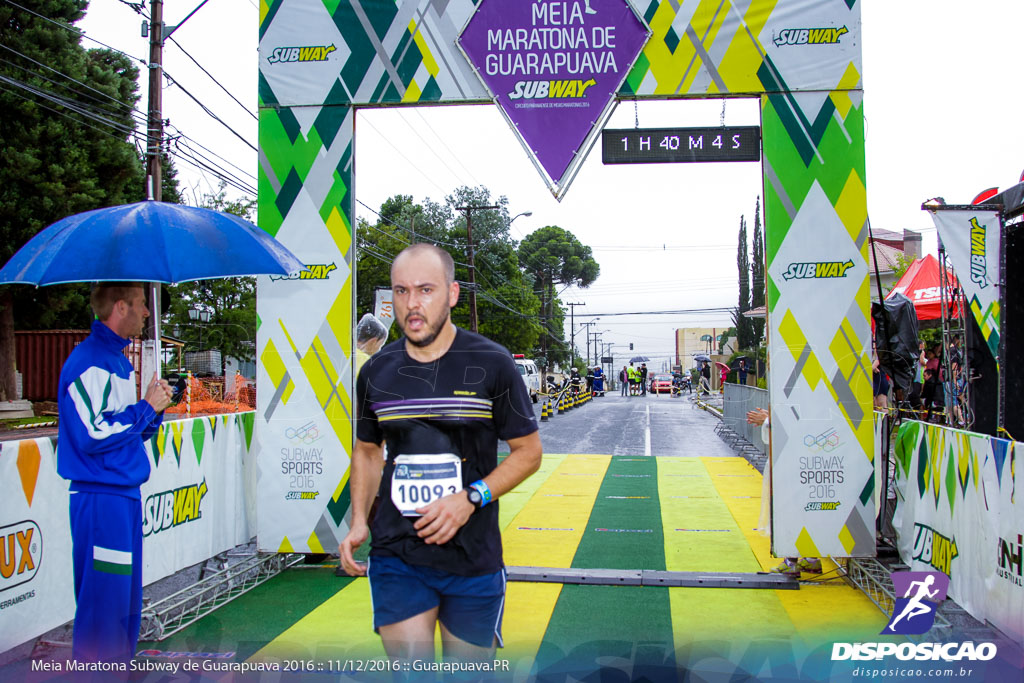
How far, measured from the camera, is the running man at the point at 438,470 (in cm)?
281

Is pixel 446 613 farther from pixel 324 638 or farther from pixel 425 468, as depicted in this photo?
pixel 324 638

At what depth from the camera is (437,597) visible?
2.86 metres

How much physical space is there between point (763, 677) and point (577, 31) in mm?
5095

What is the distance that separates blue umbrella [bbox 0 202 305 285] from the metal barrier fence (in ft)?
35.4

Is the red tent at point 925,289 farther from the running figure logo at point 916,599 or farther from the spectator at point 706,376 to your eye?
the spectator at point 706,376

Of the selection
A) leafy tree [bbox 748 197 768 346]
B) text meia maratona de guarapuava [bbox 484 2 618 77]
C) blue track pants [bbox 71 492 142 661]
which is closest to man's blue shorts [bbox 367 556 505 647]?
blue track pants [bbox 71 492 142 661]

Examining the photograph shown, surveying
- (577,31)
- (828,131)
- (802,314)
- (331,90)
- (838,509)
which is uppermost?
(577,31)

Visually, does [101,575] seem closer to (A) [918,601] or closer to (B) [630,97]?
(A) [918,601]

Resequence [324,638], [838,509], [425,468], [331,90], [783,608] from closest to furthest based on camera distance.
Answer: [425,468]
[324,638]
[783,608]
[838,509]
[331,90]

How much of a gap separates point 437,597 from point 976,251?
5680 millimetres

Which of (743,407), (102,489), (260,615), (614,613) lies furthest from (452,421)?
(743,407)

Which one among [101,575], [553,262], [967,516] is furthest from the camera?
[553,262]

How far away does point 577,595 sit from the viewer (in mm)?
5832

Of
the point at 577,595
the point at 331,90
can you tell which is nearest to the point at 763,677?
the point at 577,595
